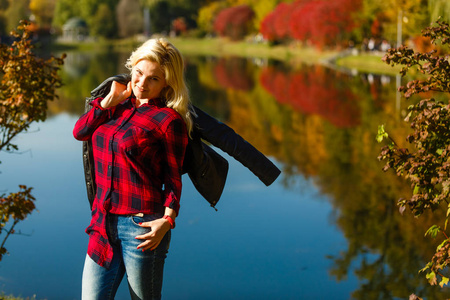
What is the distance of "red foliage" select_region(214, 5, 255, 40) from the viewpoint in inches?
3004

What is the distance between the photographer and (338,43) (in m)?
49.2

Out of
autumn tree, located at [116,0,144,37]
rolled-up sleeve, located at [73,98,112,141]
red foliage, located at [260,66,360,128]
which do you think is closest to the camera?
rolled-up sleeve, located at [73,98,112,141]

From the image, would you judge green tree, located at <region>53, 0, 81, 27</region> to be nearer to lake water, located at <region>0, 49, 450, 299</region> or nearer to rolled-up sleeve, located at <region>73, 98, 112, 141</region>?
lake water, located at <region>0, 49, 450, 299</region>

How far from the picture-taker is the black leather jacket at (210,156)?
3.08 meters

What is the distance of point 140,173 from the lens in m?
3.00

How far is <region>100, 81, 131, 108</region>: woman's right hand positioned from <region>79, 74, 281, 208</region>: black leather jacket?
0.04 metres

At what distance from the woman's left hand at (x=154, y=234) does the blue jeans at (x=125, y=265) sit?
2cm

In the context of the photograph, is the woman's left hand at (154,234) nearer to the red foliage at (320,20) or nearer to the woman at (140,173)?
the woman at (140,173)

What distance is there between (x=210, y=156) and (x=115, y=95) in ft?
1.69

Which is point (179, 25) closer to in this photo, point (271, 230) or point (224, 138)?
point (271, 230)

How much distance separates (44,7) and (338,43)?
52.2m

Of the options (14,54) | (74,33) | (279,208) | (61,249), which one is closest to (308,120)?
(279,208)

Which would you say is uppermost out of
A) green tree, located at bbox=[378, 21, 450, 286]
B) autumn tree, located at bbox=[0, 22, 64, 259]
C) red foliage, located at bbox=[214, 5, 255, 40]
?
red foliage, located at bbox=[214, 5, 255, 40]

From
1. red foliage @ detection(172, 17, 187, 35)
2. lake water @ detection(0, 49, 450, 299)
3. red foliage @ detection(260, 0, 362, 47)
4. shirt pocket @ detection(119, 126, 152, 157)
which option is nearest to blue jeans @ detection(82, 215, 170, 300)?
shirt pocket @ detection(119, 126, 152, 157)
